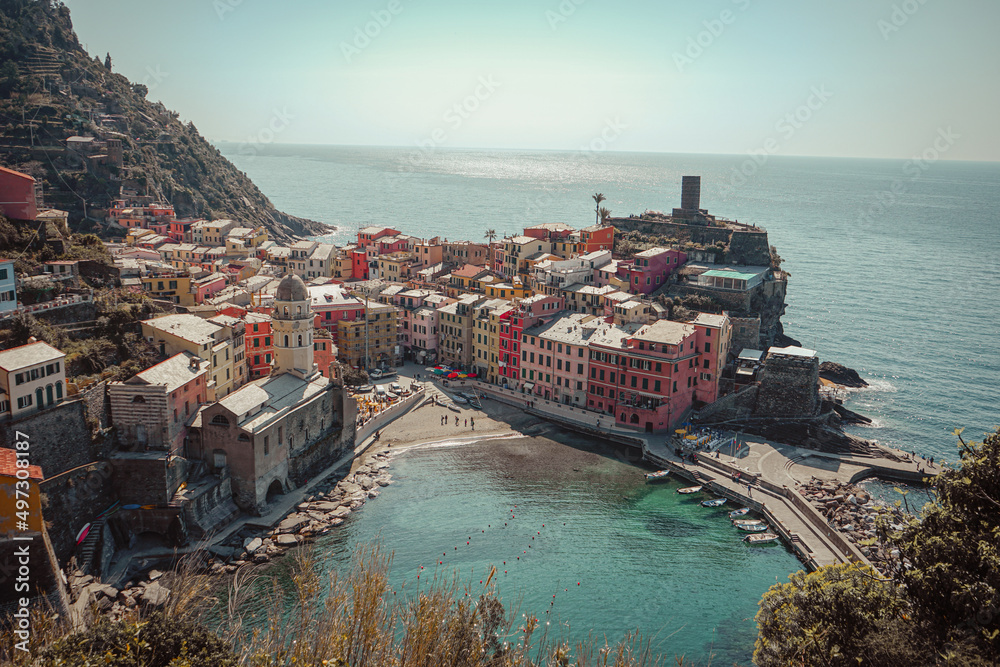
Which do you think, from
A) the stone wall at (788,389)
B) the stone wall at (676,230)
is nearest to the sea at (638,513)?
the stone wall at (788,389)

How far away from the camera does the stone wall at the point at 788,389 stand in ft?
184

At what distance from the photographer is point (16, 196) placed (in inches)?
1843

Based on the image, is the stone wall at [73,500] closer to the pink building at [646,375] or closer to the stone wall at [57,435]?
the stone wall at [57,435]

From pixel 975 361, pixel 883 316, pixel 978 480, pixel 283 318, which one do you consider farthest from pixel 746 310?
pixel 978 480

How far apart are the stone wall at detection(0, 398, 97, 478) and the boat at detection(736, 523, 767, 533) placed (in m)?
35.1

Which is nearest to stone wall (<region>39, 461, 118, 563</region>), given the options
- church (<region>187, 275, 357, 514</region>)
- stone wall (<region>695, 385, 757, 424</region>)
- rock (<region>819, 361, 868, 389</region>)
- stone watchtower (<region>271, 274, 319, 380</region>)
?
church (<region>187, 275, 357, 514</region>)

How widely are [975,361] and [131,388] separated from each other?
79.6 meters

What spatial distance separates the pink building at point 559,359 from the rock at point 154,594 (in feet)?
110

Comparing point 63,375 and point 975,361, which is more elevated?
point 63,375

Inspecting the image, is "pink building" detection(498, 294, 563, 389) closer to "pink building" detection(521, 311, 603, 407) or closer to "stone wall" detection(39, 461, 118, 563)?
"pink building" detection(521, 311, 603, 407)

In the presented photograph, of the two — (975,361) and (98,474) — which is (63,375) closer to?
(98,474)

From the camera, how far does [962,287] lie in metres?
109

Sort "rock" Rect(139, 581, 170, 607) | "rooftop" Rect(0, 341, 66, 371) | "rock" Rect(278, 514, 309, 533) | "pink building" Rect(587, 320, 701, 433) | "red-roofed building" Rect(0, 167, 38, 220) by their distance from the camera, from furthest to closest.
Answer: "pink building" Rect(587, 320, 701, 433), "red-roofed building" Rect(0, 167, 38, 220), "rock" Rect(278, 514, 309, 533), "rooftop" Rect(0, 341, 66, 371), "rock" Rect(139, 581, 170, 607)

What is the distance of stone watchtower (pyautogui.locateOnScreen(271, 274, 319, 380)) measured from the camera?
4638cm
